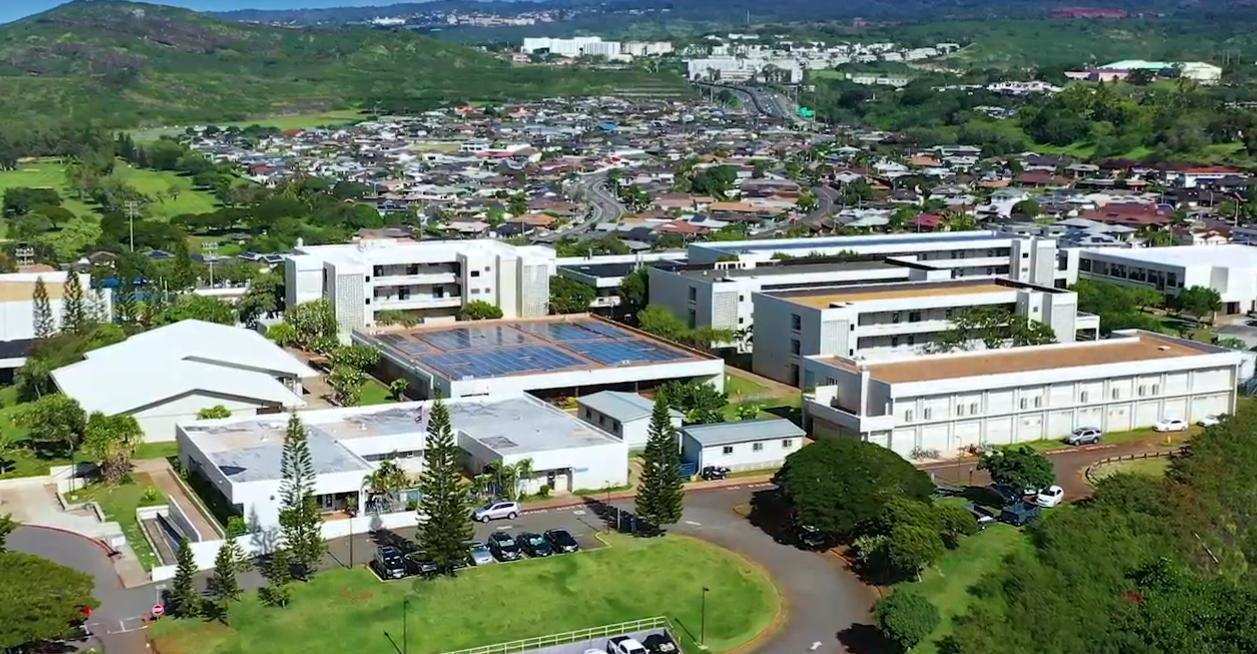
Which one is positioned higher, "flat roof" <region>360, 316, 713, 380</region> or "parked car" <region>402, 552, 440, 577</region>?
"flat roof" <region>360, 316, 713, 380</region>

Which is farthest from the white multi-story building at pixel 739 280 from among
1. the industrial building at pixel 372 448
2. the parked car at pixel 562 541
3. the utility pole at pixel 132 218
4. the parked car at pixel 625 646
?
the utility pole at pixel 132 218

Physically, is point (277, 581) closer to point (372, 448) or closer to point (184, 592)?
point (184, 592)

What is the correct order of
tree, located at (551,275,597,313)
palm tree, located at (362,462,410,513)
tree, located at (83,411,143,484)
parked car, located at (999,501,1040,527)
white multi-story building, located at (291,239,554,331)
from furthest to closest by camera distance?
tree, located at (551,275,597,313) → white multi-story building, located at (291,239,554,331) → tree, located at (83,411,143,484) → palm tree, located at (362,462,410,513) → parked car, located at (999,501,1040,527)

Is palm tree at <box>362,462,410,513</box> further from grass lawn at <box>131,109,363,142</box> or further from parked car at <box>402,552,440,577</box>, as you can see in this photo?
grass lawn at <box>131,109,363,142</box>

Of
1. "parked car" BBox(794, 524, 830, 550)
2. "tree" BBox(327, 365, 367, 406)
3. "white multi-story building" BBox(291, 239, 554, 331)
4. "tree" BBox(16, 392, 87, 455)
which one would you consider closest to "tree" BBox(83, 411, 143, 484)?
"tree" BBox(16, 392, 87, 455)

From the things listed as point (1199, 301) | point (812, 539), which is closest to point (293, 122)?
point (1199, 301)

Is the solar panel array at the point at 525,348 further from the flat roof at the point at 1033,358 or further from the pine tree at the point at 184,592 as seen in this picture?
the pine tree at the point at 184,592

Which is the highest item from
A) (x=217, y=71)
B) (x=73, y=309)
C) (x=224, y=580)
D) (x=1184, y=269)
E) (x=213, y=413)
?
(x=217, y=71)
